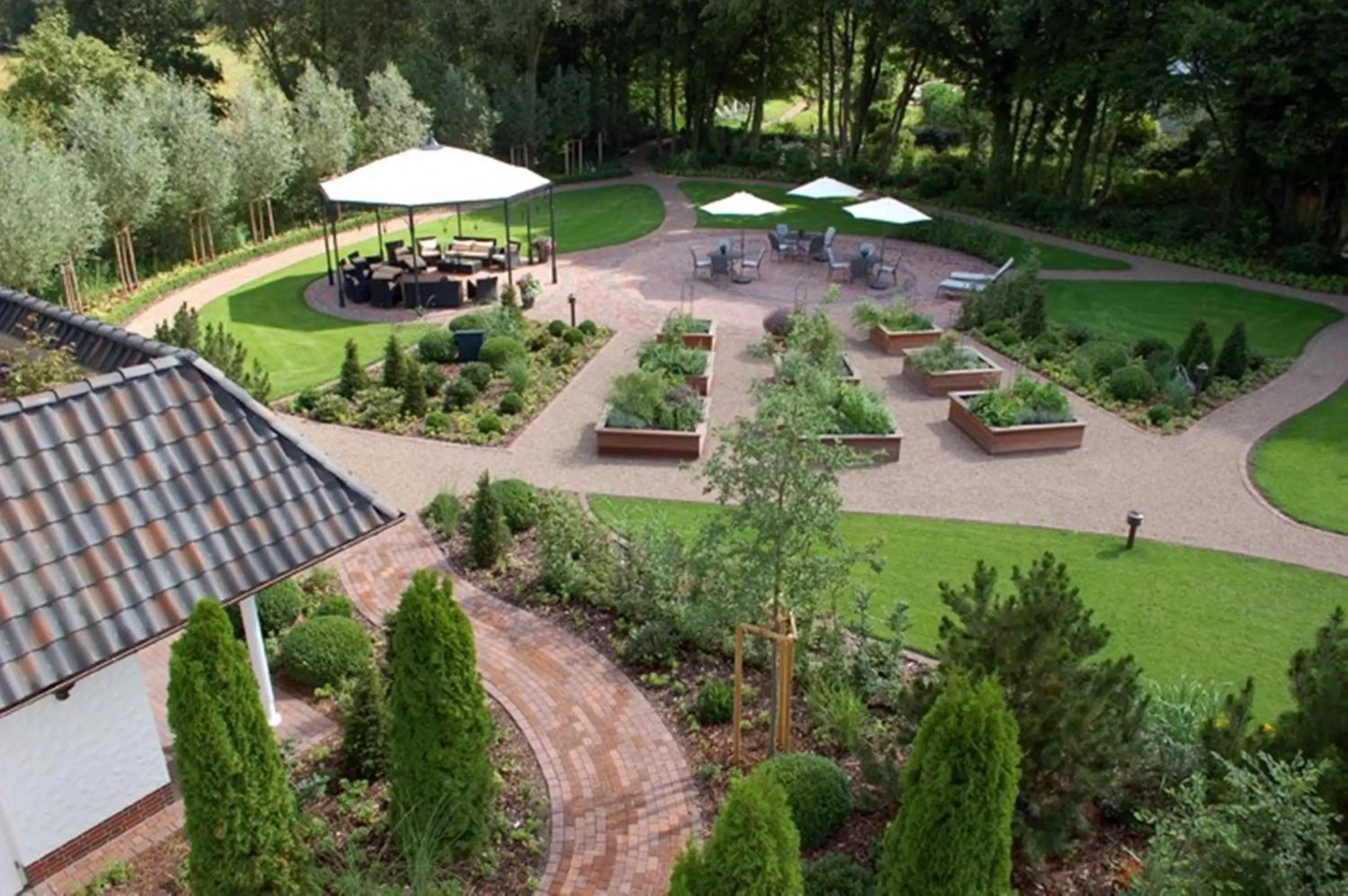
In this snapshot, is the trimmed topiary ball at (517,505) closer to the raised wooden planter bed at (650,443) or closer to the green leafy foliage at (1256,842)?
the raised wooden planter bed at (650,443)

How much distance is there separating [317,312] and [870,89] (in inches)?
1012

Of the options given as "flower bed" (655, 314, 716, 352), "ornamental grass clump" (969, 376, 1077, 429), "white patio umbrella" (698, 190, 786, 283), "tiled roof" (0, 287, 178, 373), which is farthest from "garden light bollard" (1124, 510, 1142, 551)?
"white patio umbrella" (698, 190, 786, 283)

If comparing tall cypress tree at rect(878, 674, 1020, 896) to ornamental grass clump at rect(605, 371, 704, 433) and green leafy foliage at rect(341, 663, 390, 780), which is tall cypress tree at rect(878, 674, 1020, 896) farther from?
ornamental grass clump at rect(605, 371, 704, 433)

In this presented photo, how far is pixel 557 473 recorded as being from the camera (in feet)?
49.8

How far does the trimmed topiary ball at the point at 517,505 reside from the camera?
43.2 feet

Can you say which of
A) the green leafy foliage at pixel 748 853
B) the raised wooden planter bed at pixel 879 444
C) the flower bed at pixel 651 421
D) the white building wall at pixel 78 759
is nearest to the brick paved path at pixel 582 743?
the green leafy foliage at pixel 748 853

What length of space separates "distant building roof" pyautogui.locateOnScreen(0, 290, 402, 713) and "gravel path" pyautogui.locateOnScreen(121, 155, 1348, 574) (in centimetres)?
503

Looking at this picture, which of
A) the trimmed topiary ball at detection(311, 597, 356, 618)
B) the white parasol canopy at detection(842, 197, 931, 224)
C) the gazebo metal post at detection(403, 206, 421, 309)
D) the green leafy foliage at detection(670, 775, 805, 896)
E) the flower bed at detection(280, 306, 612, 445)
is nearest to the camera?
the green leafy foliage at detection(670, 775, 805, 896)

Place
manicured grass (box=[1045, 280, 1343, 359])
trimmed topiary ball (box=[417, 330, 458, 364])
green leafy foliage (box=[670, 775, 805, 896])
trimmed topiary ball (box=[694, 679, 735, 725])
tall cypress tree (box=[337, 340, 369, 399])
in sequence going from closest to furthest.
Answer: green leafy foliage (box=[670, 775, 805, 896]) → trimmed topiary ball (box=[694, 679, 735, 725]) → tall cypress tree (box=[337, 340, 369, 399]) → trimmed topiary ball (box=[417, 330, 458, 364]) → manicured grass (box=[1045, 280, 1343, 359])

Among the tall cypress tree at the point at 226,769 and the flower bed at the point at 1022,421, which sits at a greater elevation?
the tall cypress tree at the point at 226,769

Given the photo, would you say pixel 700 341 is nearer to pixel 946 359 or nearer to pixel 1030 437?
pixel 946 359

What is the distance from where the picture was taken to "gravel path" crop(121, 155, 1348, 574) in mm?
13844

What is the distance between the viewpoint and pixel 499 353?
18812 mm

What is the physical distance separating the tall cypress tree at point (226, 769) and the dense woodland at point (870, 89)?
1900 centimetres
